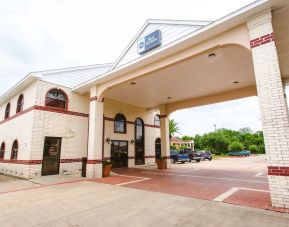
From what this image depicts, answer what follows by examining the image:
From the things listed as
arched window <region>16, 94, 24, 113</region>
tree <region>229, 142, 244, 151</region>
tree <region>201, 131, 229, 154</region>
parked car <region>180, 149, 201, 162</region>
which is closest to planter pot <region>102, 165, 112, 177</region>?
arched window <region>16, 94, 24, 113</region>

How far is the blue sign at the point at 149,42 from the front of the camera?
918 centimetres

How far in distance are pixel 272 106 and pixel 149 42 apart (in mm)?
6241

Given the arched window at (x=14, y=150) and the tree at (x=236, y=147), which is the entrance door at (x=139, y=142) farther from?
the tree at (x=236, y=147)

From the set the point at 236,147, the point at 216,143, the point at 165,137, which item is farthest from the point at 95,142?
the point at 236,147

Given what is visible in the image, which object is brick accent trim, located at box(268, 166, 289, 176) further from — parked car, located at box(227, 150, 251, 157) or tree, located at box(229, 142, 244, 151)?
tree, located at box(229, 142, 244, 151)

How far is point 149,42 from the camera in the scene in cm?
952

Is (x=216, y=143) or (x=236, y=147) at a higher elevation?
(x=216, y=143)

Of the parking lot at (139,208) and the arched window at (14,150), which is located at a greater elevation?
the arched window at (14,150)

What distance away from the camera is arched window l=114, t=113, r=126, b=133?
16.8 m

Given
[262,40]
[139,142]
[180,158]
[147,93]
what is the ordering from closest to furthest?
1. [262,40]
2. [147,93]
3. [139,142]
4. [180,158]

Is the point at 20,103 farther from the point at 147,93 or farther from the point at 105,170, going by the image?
the point at 147,93

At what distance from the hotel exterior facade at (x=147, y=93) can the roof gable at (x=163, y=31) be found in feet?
0.14

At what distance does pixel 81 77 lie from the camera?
1472 centimetres

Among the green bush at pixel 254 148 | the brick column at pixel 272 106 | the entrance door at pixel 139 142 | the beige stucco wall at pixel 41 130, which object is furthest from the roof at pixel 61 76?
the green bush at pixel 254 148
